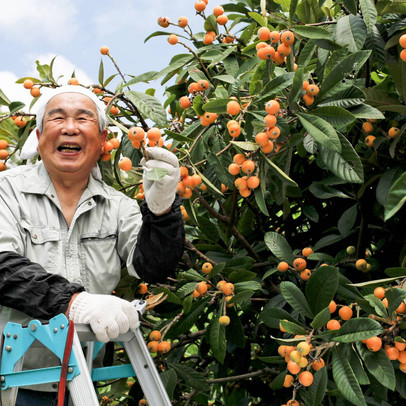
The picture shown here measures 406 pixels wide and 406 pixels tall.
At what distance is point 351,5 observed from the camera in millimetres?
2113

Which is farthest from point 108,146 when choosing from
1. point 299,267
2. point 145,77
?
point 299,267

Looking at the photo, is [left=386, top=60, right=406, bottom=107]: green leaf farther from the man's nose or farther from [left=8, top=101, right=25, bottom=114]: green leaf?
[left=8, top=101, right=25, bottom=114]: green leaf

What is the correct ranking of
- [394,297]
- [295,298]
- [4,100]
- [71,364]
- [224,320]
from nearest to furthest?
[71,364]
[394,297]
[295,298]
[224,320]
[4,100]

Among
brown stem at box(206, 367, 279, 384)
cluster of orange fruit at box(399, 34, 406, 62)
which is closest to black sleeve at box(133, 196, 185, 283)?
brown stem at box(206, 367, 279, 384)

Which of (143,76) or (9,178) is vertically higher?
(143,76)

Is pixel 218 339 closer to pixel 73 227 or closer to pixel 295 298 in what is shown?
pixel 295 298

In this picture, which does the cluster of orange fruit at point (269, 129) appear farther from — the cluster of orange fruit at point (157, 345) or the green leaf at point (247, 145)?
the cluster of orange fruit at point (157, 345)

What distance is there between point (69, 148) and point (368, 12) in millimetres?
1115

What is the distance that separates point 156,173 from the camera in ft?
5.77

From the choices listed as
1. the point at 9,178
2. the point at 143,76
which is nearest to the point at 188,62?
the point at 143,76

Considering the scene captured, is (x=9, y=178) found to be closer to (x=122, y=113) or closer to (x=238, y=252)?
(x=122, y=113)

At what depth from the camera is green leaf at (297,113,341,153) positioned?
189 cm

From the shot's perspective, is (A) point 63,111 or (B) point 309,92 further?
(A) point 63,111

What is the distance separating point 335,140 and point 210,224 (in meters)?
0.86
